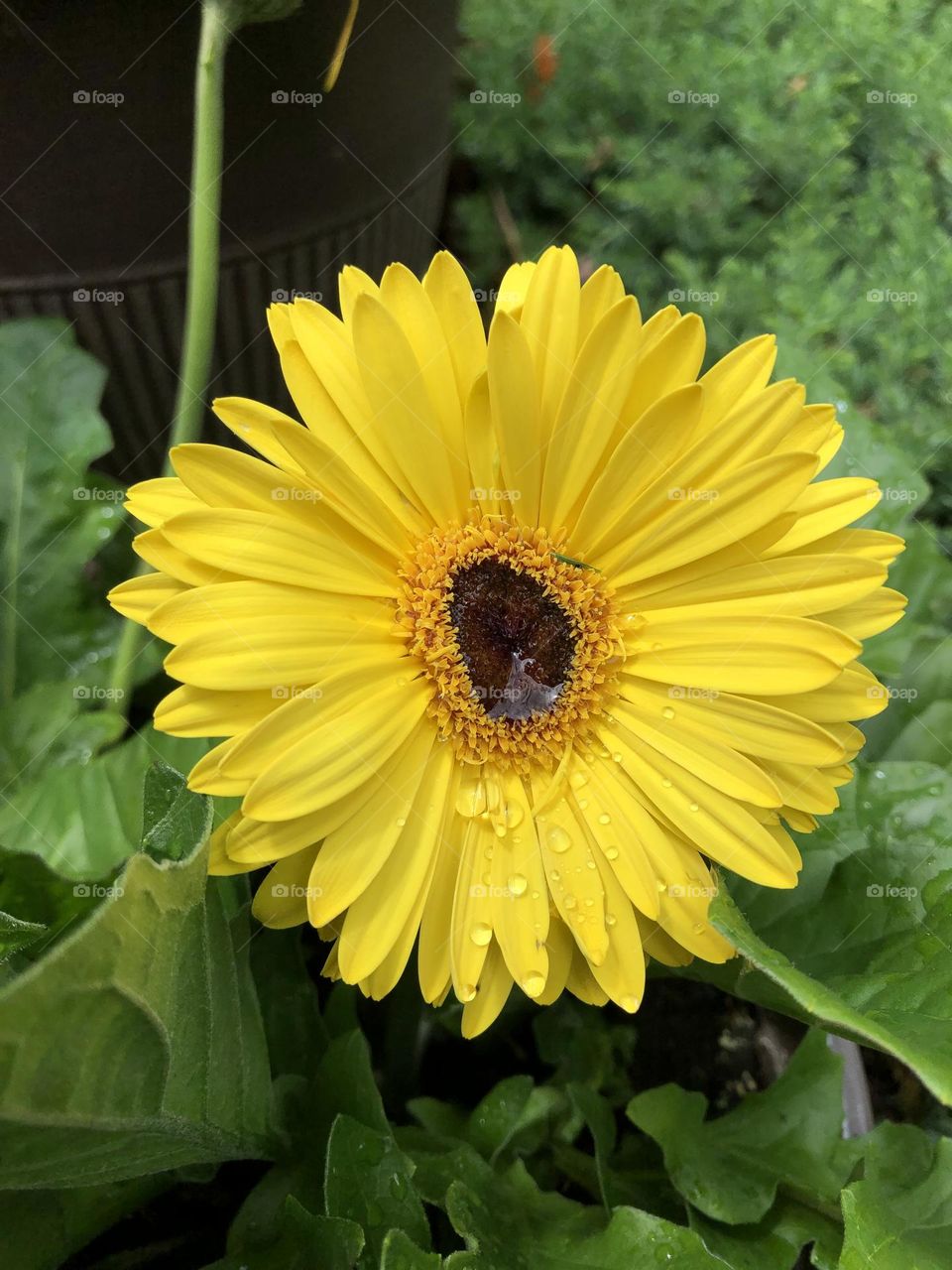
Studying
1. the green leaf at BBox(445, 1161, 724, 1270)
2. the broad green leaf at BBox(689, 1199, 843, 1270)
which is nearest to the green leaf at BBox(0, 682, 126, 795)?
the green leaf at BBox(445, 1161, 724, 1270)

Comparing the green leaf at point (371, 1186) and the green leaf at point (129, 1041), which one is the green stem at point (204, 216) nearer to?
the green leaf at point (129, 1041)

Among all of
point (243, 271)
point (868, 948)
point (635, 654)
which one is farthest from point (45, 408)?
point (868, 948)

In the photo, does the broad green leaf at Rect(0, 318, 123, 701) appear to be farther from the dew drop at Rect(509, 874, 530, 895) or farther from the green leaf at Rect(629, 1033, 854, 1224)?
the green leaf at Rect(629, 1033, 854, 1224)

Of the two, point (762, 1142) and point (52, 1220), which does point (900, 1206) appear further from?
point (52, 1220)

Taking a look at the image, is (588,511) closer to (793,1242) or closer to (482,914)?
(482,914)

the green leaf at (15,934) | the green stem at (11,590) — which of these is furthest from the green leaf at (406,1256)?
the green stem at (11,590)

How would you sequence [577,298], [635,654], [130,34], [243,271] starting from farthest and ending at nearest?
[243,271] < [130,34] < [635,654] < [577,298]
